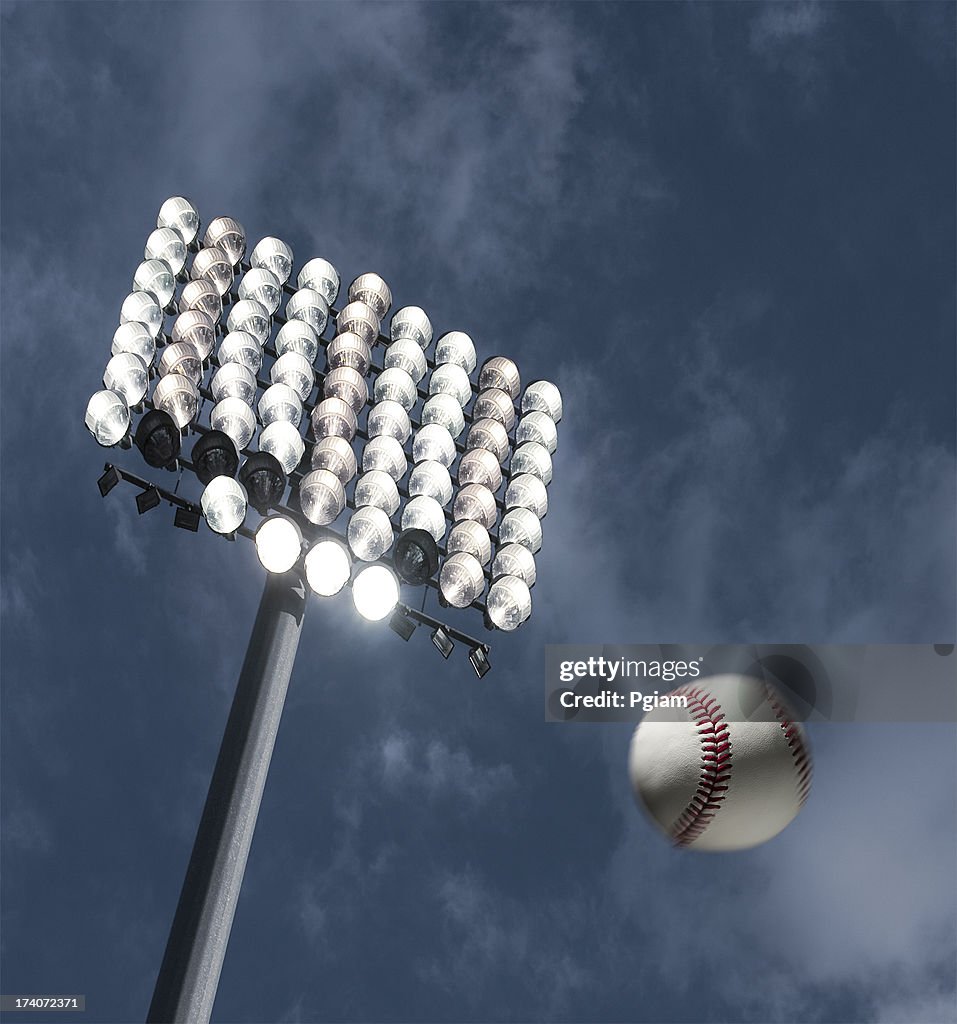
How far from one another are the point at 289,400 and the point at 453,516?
2.44 metres

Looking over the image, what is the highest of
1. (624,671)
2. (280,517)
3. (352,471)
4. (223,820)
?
(352,471)

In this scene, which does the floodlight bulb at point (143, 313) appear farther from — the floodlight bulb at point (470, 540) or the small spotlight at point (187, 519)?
the floodlight bulb at point (470, 540)

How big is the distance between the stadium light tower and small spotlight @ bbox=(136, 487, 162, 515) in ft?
0.10

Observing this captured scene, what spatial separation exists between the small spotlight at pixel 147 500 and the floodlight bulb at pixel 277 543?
1105mm

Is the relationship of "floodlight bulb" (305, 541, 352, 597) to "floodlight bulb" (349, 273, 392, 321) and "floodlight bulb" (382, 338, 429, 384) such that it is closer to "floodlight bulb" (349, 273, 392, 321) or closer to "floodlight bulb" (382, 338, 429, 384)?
"floodlight bulb" (382, 338, 429, 384)

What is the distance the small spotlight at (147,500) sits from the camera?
12055mm

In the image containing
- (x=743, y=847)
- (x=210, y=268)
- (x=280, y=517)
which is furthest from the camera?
(x=210, y=268)

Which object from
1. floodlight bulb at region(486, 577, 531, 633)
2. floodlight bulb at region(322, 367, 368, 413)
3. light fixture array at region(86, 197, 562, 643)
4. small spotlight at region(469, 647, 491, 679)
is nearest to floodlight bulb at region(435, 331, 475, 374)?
light fixture array at region(86, 197, 562, 643)

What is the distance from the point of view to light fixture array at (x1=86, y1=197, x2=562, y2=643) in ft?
41.5

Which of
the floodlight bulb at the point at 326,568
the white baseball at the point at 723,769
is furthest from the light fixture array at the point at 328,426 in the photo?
the white baseball at the point at 723,769

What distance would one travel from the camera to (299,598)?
12.4 metres

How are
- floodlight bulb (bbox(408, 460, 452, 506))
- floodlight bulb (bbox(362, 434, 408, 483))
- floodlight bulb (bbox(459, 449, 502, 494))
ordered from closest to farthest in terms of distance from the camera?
floodlight bulb (bbox(362, 434, 408, 483))
floodlight bulb (bbox(408, 460, 452, 506))
floodlight bulb (bbox(459, 449, 502, 494))

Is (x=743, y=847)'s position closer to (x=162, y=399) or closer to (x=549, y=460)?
(x=549, y=460)

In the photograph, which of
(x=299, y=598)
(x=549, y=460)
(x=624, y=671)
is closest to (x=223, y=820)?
(x=299, y=598)
